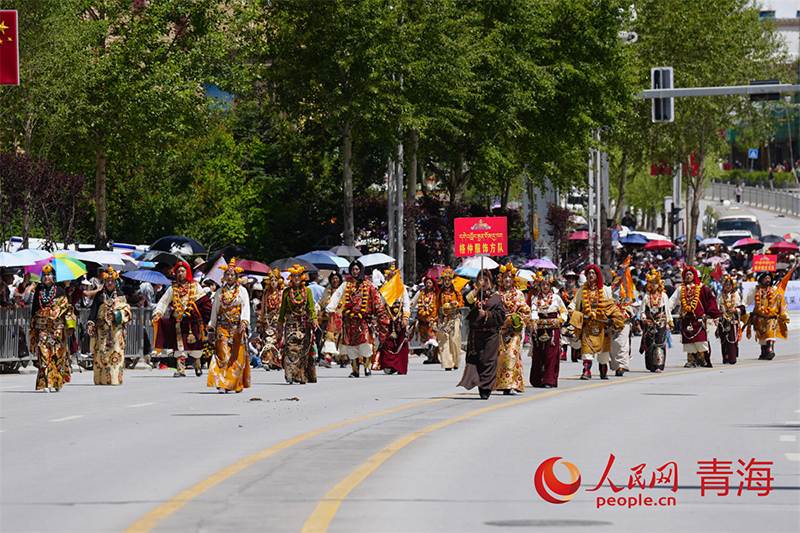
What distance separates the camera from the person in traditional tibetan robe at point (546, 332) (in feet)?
63.8

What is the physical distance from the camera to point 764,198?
112 metres

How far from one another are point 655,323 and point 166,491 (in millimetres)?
15923

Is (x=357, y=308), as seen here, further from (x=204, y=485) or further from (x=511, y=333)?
(x=204, y=485)

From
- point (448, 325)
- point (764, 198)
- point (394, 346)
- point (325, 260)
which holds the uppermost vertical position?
point (764, 198)

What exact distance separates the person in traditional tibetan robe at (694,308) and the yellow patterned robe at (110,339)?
1046 centimetres

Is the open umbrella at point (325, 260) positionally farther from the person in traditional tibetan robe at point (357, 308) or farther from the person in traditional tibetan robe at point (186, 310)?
the person in traditional tibetan robe at point (186, 310)

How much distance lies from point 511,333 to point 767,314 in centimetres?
1291

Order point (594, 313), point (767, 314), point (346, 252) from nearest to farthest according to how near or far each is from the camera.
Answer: point (594, 313) → point (767, 314) → point (346, 252)

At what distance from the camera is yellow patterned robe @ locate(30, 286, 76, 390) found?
19.0m

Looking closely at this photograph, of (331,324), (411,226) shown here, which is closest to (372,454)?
(331,324)

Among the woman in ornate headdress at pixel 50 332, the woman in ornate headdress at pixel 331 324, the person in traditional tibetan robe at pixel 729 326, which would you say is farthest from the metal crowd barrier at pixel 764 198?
the woman in ornate headdress at pixel 50 332

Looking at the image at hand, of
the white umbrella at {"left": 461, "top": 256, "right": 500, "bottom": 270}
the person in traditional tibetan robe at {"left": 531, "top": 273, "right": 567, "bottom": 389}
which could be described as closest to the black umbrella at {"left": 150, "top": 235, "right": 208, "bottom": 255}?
the white umbrella at {"left": 461, "top": 256, "right": 500, "bottom": 270}

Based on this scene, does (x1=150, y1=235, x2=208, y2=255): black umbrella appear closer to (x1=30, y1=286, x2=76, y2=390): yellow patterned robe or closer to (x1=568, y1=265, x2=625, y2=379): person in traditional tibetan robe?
(x1=568, y1=265, x2=625, y2=379): person in traditional tibetan robe

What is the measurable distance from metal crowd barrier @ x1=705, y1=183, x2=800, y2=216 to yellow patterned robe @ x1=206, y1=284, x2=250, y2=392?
3518 inches
